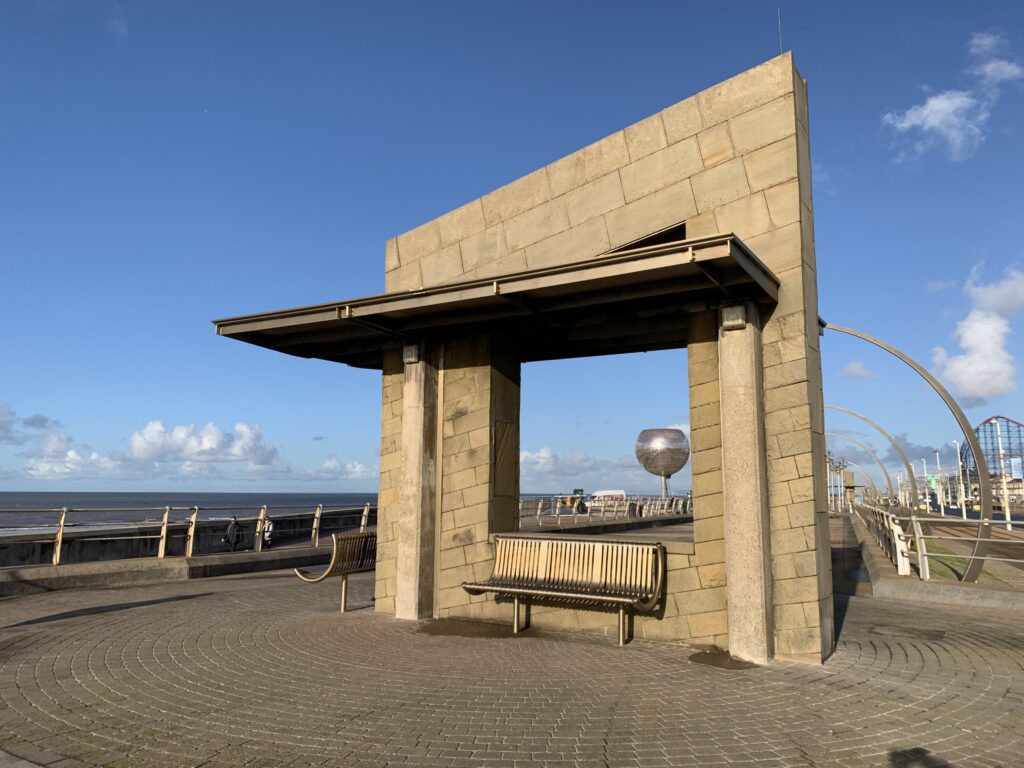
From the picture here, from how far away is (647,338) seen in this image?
8734 mm

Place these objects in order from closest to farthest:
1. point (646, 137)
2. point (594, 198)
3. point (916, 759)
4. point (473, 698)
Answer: point (916, 759) → point (473, 698) → point (646, 137) → point (594, 198)

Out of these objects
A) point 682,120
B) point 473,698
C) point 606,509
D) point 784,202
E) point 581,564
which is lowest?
point 473,698

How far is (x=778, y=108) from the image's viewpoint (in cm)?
717

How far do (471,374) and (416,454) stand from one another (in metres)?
1.28

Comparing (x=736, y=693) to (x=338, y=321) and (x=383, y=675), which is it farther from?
(x=338, y=321)

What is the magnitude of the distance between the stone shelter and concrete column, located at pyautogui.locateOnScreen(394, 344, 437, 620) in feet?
0.10

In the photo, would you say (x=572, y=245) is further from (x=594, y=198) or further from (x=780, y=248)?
(x=780, y=248)

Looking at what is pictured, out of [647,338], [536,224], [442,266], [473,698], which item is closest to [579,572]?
[473,698]

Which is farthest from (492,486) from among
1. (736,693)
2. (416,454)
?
(736,693)

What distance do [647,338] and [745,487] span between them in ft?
8.39

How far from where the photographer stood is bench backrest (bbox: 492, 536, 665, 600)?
741cm

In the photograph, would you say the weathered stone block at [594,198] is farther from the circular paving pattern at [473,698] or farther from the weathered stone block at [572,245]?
the circular paving pattern at [473,698]

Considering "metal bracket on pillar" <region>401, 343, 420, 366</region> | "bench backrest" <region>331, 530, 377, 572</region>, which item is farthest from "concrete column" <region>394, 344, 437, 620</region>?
"bench backrest" <region>331, 530, 377, 572</region>

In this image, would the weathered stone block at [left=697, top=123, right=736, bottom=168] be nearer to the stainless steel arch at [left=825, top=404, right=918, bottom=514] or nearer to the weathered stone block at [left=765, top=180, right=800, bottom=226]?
the weathered stone block at [left=765, top=180, right=800, bottom=226]
